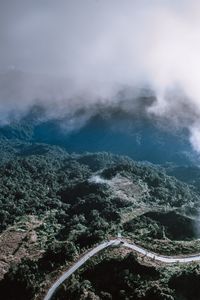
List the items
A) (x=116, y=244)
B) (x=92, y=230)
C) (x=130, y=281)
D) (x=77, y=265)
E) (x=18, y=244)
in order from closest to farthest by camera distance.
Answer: (x=130, y=281) → (x=77, y=265) → (x=116, y=244) → (x=18, y=244) → (x=92, y=230)

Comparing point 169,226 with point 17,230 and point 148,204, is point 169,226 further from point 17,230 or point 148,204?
point 17,230

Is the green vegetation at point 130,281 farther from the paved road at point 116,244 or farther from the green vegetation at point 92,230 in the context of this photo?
the paved road at point 116,244

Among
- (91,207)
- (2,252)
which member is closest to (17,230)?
(2,252)

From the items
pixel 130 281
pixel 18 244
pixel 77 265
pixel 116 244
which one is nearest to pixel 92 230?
pixel 116 244

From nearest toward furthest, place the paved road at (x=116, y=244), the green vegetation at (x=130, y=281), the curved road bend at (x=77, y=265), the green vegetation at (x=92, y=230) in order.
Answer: the green vegetation at (x=130, y=281) → the curved road bend at (x=77, y=265) → the green vegetation at (x=92, y=230) → the paved road at (x=116, y=244)

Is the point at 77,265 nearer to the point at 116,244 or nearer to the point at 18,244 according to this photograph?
the point at 116,244

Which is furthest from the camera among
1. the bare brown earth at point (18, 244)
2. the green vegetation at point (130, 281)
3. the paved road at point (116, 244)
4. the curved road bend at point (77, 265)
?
the bare brown earth at point (18, 244)

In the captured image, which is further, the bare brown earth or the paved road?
the bare brown earth

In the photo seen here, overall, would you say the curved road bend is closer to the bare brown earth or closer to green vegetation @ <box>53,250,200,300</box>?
green vegetation @ <box>53,250,200,300</box>

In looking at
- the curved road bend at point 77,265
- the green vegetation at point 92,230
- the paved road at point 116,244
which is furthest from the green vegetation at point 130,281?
the paved road at point 116,244

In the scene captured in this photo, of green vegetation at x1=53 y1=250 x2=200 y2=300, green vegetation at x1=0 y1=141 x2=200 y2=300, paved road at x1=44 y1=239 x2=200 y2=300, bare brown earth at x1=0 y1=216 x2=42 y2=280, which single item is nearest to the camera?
green vegetation at x1=53 y1=250 x2=200 y2=300

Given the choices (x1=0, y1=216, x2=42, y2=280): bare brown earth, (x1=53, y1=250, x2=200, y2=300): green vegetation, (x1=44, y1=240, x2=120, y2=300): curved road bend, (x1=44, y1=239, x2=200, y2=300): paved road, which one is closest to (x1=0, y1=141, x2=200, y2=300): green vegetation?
(x1=53, y1=250, x2=200, y2=300): green vegetation
